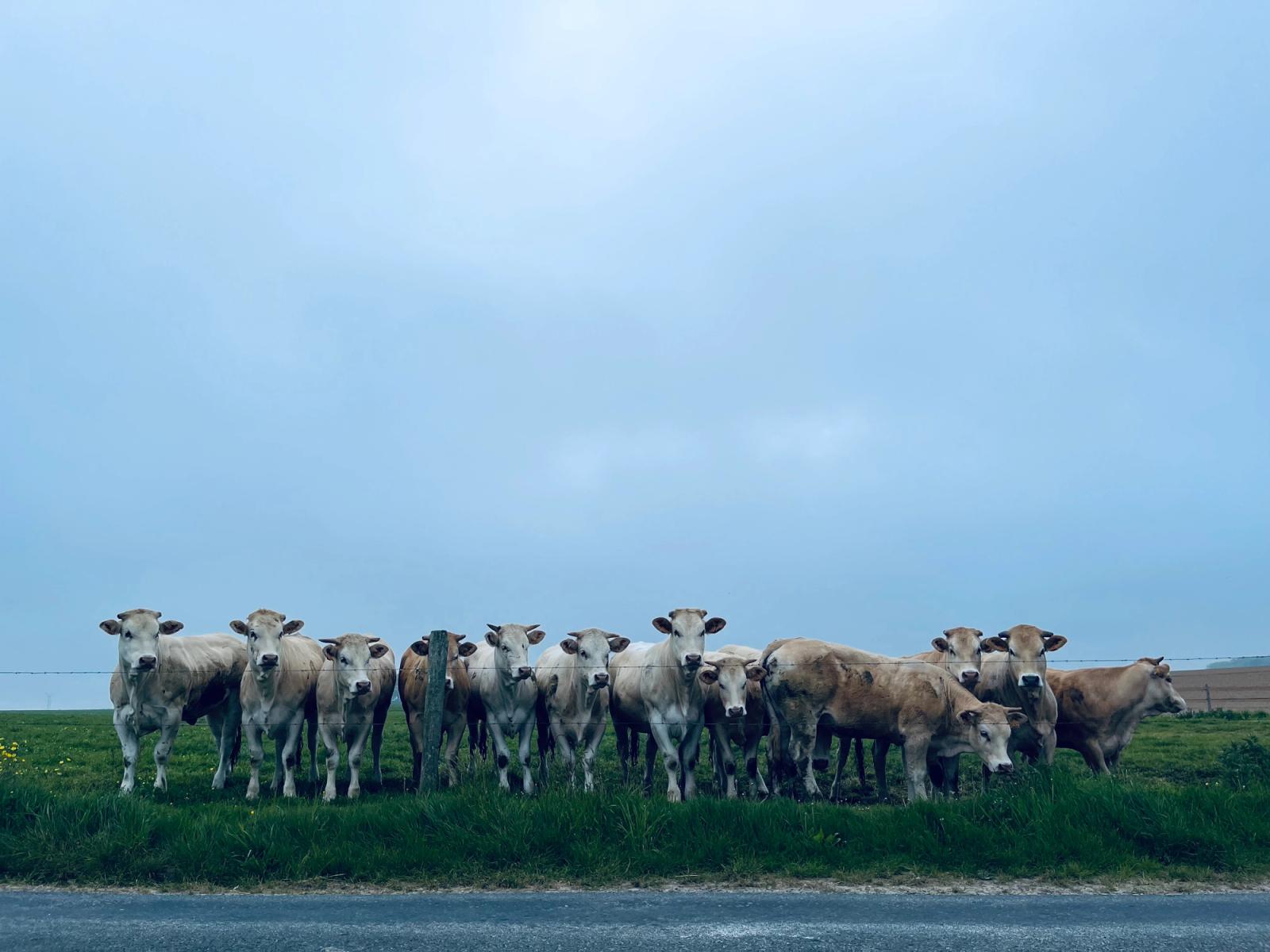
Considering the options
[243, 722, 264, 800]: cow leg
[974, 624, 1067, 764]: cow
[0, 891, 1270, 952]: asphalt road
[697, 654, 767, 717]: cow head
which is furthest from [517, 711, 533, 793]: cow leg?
[974, 624, 1067, 764]: cow

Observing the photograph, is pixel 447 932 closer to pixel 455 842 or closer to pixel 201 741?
pixel 455 842

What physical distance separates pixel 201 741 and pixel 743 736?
46.7ft

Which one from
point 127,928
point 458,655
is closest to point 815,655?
point 458,655

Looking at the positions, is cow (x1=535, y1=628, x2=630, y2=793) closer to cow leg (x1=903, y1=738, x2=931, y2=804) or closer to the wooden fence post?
the wooden fence post

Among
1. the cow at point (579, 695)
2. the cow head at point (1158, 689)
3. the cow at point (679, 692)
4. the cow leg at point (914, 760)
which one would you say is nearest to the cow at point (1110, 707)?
the cow head at point (1158, 689)

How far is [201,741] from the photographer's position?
73.8 feet

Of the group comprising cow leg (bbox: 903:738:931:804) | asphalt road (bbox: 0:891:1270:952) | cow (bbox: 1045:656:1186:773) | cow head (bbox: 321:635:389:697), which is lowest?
asphalt road (bbox: 0:891:1270:952)

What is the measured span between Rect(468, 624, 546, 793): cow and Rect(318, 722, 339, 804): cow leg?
2.12m

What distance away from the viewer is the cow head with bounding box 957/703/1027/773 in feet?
41.3

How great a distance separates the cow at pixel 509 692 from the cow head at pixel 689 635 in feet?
6.92

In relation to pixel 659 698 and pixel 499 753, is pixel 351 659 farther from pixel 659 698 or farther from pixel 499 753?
pixel 659 698

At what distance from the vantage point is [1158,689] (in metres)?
15.7

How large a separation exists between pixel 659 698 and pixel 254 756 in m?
5.55

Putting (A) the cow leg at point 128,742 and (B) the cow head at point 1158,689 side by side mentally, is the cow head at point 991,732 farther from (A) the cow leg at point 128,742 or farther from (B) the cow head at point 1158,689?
(A) the cow leg at point 128,742
